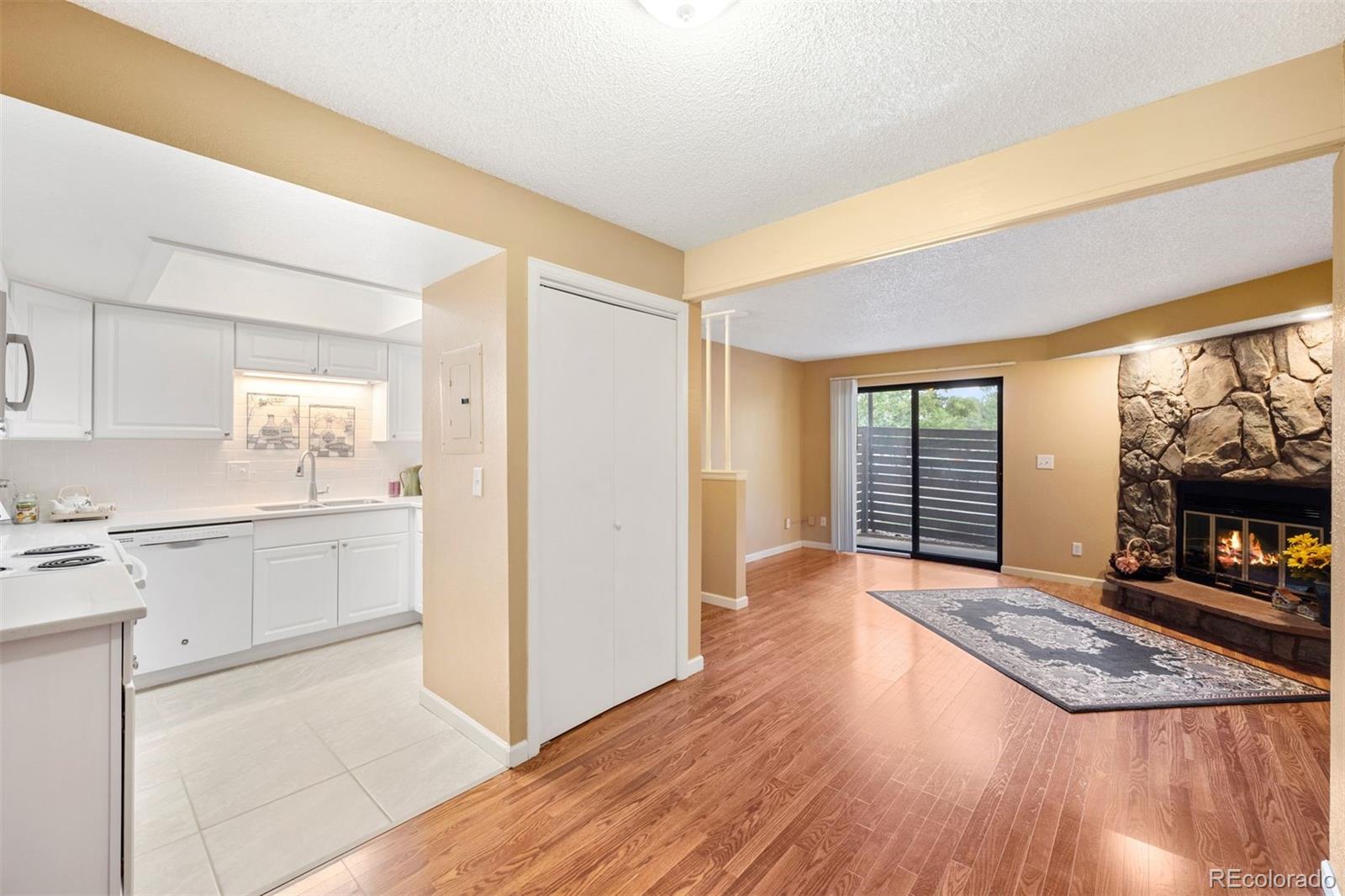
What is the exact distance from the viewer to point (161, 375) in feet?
10.6

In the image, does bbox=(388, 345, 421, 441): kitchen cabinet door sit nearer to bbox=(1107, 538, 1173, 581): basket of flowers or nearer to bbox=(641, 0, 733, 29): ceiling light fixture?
bbox=(641, 0, 733, 29): ceiling light fixture

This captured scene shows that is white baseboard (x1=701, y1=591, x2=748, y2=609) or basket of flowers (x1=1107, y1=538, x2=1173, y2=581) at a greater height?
basket of flowers (x1=1107, y1=538, x2=1173, y2=581)

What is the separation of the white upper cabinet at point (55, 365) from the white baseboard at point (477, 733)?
7.84 ft

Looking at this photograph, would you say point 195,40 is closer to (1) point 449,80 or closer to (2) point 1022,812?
(1) point 449,80

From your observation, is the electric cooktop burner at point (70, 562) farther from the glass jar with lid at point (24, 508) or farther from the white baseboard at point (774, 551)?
the white baseboard at point (774, 551)

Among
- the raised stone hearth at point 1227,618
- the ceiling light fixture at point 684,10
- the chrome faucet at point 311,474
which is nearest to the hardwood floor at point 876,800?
the raised stone hearth at point 1227,618

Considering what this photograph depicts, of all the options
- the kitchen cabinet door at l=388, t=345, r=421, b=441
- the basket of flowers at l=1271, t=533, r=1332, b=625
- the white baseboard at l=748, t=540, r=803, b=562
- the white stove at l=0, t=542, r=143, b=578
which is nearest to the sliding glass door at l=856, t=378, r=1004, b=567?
the white baseboard at l=748, t=540, r=803, b=562

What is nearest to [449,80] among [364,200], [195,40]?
[364,200]

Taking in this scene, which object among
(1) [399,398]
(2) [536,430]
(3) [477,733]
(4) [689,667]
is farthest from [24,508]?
(4) [689,667]

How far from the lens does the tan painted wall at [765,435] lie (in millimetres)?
6004

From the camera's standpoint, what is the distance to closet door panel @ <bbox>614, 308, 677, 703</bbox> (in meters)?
2.79

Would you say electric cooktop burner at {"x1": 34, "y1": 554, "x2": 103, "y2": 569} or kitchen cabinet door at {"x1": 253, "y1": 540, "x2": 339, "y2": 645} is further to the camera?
kitchen cabinet door at {"x1": 253, "y1": 540, "x2": 339, "y2": 645}

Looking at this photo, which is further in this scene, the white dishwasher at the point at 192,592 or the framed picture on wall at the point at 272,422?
the framed picture on wall at the point at 272,422

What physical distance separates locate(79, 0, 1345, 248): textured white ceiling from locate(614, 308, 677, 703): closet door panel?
996mm
